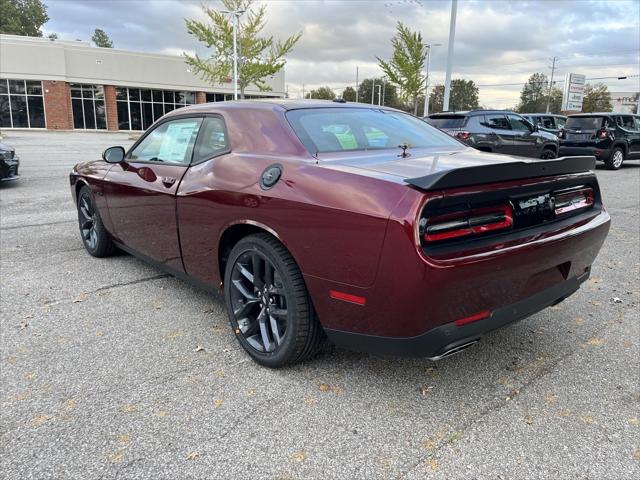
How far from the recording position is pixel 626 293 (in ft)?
14.3

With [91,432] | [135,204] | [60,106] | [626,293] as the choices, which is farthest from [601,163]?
[60,106]

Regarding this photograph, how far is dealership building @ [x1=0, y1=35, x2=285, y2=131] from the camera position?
34.7 m

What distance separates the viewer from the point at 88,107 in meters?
38.0

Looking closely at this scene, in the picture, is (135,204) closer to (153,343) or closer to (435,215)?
(153,343)

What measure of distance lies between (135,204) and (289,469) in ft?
8.78

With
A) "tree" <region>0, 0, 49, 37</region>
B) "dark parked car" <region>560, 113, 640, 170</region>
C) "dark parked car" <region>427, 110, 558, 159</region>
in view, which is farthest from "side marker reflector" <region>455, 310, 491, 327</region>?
"tree" <region>0, 0, 49, 37</region>

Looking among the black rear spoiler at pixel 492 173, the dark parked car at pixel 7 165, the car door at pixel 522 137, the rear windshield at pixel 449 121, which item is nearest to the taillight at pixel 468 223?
the black rear spoiler at pixel 492 173

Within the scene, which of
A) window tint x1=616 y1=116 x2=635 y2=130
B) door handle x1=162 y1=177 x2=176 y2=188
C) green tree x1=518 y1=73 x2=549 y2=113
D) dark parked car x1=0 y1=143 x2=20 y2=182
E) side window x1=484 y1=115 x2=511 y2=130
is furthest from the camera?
green tree x1=518 y1=73 x2=549 y2=113

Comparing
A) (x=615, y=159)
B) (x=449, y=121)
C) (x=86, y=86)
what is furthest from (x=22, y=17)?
(x=615, y=159)

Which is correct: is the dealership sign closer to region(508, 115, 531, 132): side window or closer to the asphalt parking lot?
region(508, 115, 531, 132): side window

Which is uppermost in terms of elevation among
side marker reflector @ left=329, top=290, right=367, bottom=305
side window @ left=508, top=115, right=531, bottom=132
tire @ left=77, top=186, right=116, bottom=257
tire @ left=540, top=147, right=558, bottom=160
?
side window @ left=508, top=115, right=531, bottom=132

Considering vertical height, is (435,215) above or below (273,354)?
above

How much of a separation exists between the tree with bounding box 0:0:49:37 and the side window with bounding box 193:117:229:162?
8638 cm

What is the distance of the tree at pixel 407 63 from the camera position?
24.3 meters
